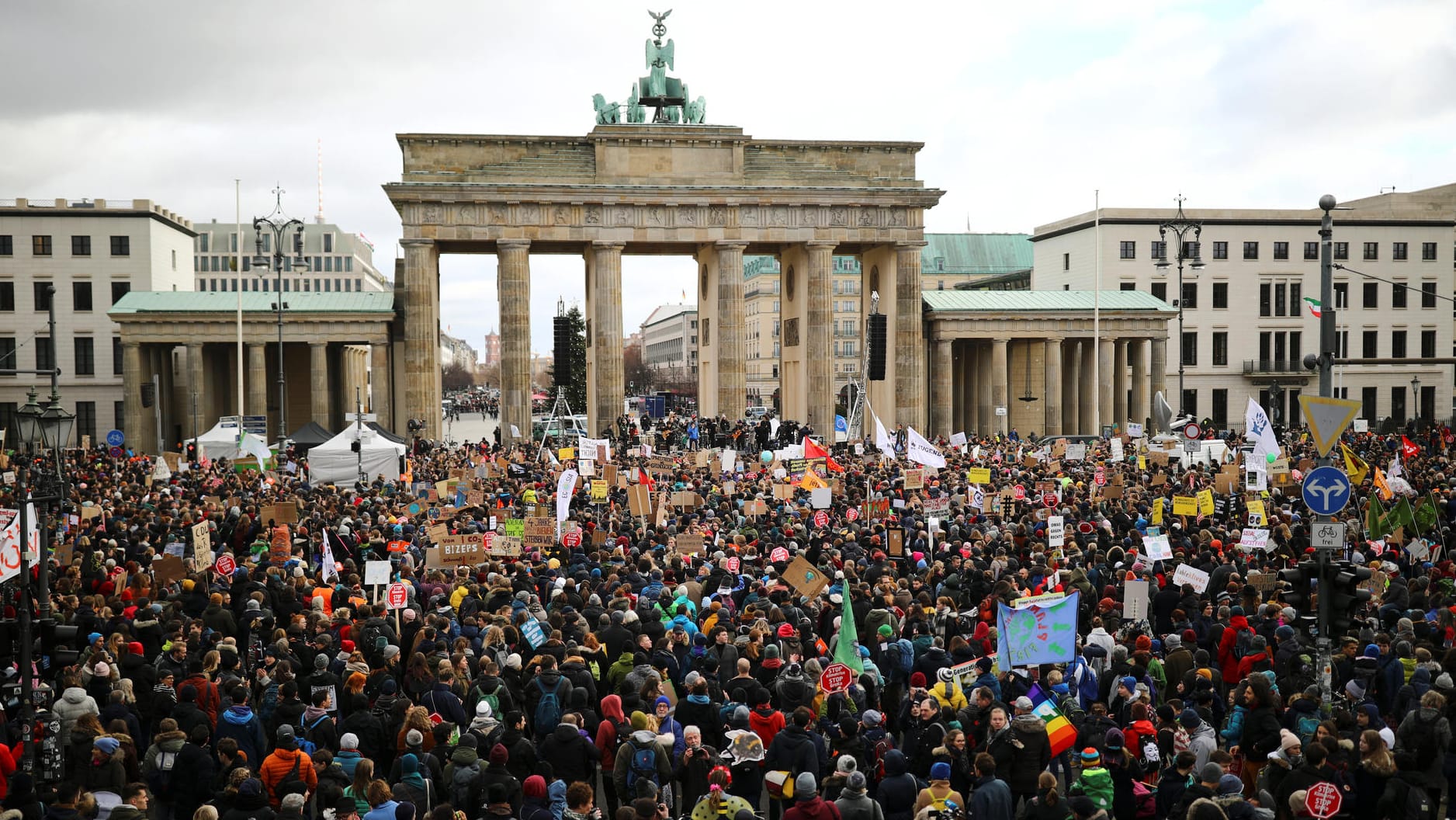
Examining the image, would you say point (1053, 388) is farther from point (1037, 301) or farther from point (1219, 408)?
point (1219, 408)

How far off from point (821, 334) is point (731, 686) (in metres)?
49.7

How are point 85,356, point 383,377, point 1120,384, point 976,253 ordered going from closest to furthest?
point 383,377 < point 1120,384 < point 85,356 < point 976,253

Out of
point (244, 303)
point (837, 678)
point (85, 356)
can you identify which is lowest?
point (837, 678)

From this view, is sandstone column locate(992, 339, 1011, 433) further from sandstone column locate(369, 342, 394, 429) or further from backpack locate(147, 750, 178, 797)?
backpack locate(147, 750, 178, 797)

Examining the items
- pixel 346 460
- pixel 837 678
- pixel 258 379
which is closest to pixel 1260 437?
pixel 837 678

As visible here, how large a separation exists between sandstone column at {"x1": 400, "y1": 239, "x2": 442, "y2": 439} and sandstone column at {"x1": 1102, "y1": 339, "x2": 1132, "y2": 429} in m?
36.9

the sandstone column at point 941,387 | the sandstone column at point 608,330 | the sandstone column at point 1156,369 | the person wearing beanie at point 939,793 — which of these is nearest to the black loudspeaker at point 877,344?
the sandstone column at point 941,387

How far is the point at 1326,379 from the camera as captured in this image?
14.6m

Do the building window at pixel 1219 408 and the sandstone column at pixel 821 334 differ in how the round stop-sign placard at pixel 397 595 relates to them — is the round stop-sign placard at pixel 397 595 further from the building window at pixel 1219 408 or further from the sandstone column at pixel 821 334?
the building window at pixel 1219 408

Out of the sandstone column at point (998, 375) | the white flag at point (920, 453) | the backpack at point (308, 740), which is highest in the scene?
the sandstone column at point (998, 375)

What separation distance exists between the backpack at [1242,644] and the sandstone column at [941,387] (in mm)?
50111

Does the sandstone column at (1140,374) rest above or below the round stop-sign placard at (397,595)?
above

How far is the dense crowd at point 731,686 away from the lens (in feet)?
31.5

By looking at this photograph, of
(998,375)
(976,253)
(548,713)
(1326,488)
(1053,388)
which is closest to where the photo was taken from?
(548,713)
